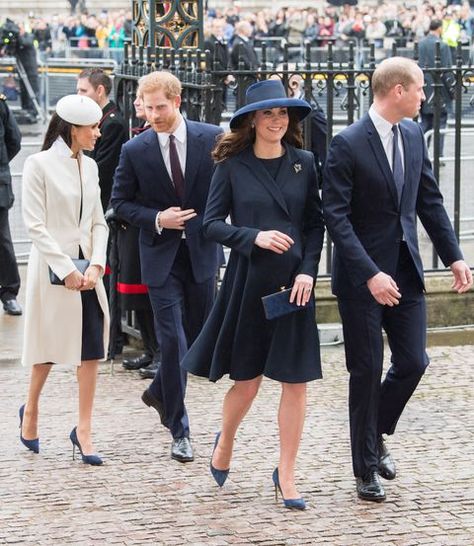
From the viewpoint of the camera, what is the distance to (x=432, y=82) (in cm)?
1024

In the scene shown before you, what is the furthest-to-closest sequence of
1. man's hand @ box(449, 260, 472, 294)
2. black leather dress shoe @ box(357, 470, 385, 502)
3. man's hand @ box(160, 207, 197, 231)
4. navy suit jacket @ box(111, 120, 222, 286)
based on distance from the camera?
navy suit jacket @ box(111, 120, 222, 286), man's hand @ box(160, 207, 197, 231), man's hand @ box(449, 260, 472, 294), black leather dress shoe @ box(357, 470, 385, 502)

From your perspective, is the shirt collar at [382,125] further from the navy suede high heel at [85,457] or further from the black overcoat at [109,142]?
the black overcoat at [109,142]

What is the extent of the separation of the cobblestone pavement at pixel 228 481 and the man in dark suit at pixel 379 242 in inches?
11.7

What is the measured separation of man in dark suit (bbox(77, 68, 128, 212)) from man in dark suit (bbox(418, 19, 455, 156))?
80.5 inches

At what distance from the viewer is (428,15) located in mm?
37688

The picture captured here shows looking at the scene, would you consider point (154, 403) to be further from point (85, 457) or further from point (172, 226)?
point (172, 226)

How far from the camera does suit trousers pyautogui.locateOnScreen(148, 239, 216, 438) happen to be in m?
7.08

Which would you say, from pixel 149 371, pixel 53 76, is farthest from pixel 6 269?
pixel 53 76

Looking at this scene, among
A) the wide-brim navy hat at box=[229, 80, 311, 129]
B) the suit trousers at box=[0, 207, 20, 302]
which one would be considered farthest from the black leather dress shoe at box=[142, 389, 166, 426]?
the suit trousers at box=[0, 207, 20, 302]

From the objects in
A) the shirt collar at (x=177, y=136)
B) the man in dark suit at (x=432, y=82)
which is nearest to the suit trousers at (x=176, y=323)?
the shirt collar at (x=177, y=136)

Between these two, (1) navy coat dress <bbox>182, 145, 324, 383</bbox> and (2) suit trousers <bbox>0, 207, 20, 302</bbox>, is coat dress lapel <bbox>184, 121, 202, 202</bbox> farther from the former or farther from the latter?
(2) suit trousers <bbox>0, 207, 20, 302</bbox>

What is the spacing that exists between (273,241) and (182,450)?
1418 mm

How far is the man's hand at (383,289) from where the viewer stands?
605cm

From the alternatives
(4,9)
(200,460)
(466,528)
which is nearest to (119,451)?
(200,460)
